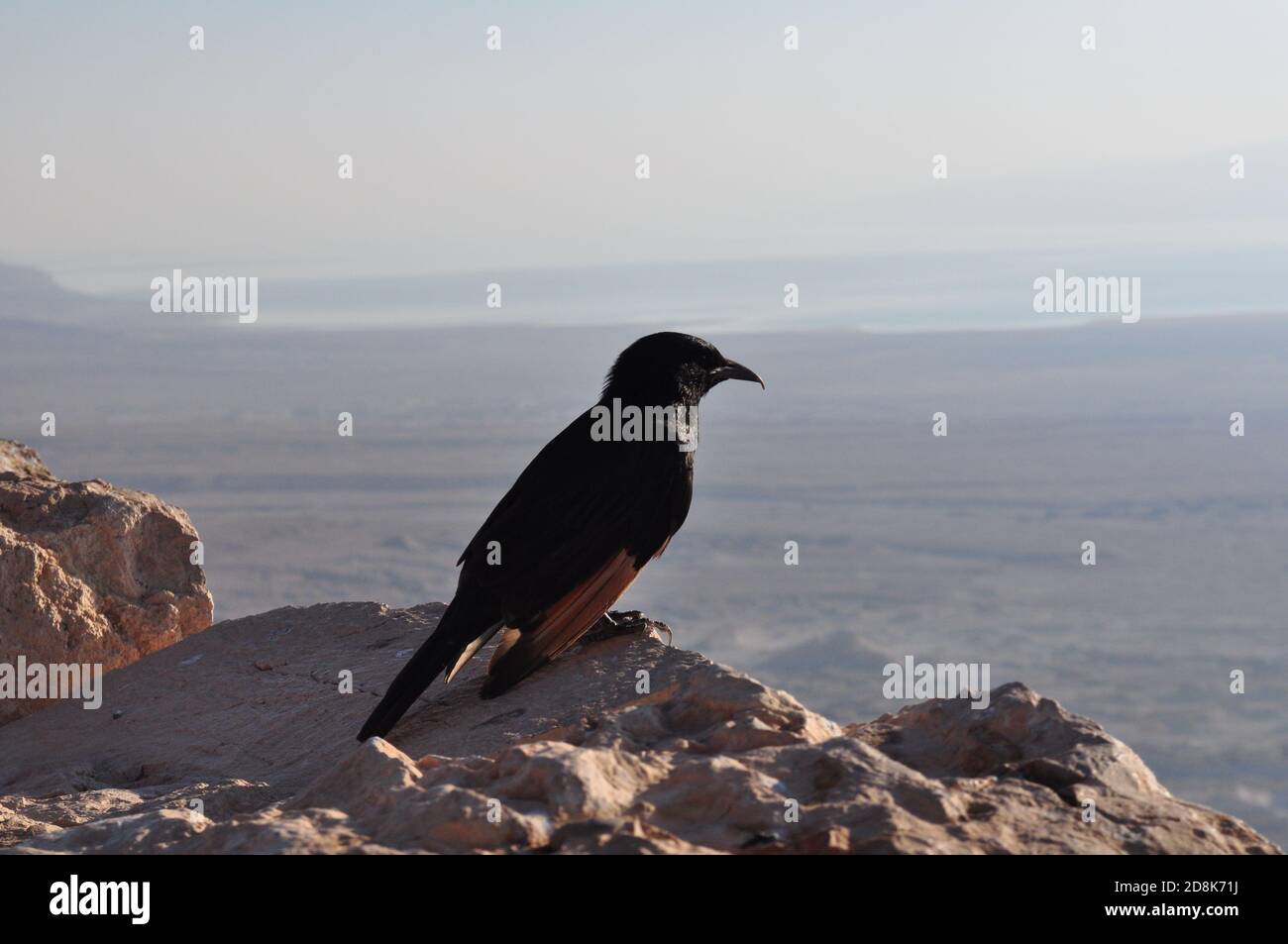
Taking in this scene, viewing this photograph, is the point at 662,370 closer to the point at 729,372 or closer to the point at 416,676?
the point at 729,372

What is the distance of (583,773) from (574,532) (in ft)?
9.04

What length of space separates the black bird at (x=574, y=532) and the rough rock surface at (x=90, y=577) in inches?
83.5

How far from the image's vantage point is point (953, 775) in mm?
3865

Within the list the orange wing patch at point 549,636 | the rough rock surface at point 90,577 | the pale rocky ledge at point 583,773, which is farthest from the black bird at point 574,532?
the rough rock surface at point 90,577

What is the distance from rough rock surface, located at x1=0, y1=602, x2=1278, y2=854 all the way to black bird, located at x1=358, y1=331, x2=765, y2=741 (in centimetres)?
23

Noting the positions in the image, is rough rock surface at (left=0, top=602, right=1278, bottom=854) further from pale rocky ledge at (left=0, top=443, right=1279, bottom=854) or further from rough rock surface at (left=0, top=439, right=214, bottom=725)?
rough rock surface at (left=0, top=439, right=214, bottom=725)

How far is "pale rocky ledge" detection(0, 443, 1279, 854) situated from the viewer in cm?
321

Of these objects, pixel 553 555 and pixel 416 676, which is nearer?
pixel 416 676

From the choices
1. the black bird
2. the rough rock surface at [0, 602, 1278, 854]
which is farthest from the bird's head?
the rough rock surface at [0, 602, 1278, 854]

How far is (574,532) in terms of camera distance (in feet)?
19.9

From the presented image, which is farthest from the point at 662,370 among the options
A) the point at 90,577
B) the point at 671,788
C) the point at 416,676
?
the point at 671,788

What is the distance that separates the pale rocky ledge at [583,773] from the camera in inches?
126
